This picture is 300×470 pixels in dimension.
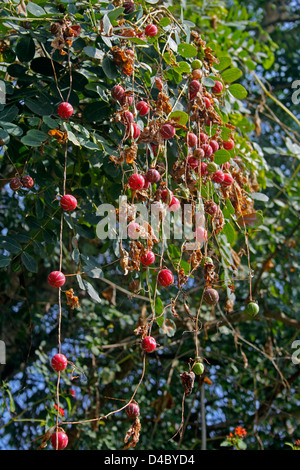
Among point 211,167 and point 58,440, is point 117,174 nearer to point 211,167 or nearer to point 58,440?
point 211,167

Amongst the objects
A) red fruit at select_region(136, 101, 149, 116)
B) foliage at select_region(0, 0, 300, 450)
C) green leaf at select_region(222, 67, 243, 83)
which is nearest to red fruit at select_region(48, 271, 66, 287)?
foliage at select_region(0, 0, 300, 450)

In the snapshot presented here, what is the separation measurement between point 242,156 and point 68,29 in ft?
2.15

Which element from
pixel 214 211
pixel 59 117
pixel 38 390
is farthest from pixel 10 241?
pixel 38 390

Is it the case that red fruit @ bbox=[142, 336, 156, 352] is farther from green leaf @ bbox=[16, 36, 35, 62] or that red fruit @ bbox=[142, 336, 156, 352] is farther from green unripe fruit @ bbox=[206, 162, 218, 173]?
green leaf @ bbox=[16, 36, 35, 62]

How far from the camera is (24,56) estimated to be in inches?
39.6

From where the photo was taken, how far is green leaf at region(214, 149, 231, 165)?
1.08 meters

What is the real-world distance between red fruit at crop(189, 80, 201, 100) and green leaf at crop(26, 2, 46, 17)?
0.31 meters

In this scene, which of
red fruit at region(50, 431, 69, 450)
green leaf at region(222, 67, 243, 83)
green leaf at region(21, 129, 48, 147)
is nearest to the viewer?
red fruit at region(50, 431, 69, 450)

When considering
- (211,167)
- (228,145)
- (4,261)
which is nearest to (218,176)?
(211,167)

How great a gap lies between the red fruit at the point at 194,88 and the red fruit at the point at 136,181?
8.9 inches

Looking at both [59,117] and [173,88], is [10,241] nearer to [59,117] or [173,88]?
[59,117]

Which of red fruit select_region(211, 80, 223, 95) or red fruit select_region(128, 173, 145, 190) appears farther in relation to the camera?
red fruit select_region(211, 80, 223, 95)

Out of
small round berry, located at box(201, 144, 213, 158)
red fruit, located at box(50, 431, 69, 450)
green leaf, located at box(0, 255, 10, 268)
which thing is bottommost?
green leaf, located at box(0, 255, 10, 268)
